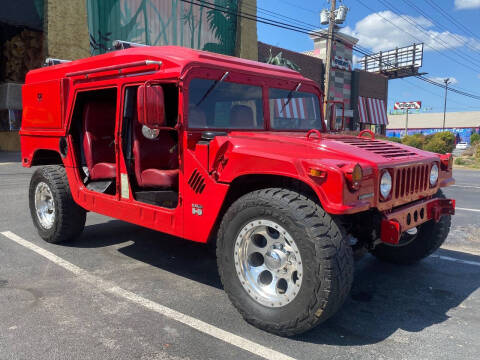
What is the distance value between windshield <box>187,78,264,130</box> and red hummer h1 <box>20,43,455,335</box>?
0.04ft

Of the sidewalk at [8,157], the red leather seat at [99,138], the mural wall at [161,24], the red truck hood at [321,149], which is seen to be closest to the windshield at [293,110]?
the red truck hood at [321,149]

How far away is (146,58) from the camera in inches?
151

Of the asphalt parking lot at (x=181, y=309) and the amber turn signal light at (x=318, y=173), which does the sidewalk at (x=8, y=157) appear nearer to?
the asphalt parking lot at (x=181, y=309)

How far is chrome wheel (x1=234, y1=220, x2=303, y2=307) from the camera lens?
2.87 m

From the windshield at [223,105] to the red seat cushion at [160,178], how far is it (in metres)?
0.60

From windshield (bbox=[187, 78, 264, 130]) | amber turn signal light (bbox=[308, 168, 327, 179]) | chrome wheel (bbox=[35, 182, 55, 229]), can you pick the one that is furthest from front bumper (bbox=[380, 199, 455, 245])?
chrome wheel (bbox=[35, 182, 55, 229])

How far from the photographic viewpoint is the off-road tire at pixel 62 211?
4.87 metres

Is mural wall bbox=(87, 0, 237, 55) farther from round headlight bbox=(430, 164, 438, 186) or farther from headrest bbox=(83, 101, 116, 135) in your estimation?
round headlight bbox=(430, 164, 438, 186)

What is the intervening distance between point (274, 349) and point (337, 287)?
612 mm

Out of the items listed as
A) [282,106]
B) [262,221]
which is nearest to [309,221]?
[262,221]

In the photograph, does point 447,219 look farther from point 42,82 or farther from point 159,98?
point 42,82

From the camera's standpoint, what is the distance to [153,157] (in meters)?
4.37

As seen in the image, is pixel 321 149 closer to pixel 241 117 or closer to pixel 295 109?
pixel 241 117

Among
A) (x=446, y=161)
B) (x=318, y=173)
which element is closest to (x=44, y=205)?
(x=318, y=173)
